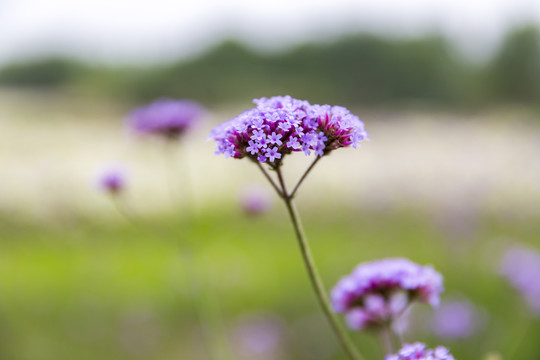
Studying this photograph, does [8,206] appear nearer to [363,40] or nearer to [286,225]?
[286,225]

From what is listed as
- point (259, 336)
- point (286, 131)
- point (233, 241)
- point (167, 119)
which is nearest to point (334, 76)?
point (233, 241)

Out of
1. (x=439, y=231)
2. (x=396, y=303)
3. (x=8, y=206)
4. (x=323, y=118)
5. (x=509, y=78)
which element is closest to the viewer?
(x=323, y=118)

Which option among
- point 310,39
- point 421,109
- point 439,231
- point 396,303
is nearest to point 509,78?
point 421,109

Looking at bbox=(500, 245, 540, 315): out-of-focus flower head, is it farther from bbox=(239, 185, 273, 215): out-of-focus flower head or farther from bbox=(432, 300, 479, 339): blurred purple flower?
bbox=(239, 185, 273, 215): out-of-focus flower head

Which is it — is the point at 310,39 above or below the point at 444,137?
above

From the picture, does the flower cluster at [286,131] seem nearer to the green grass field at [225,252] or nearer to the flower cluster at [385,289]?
the flower cluster at [385,289]

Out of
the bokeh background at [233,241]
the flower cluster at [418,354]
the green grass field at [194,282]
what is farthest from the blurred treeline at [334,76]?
the flower cluster at [418,354]
